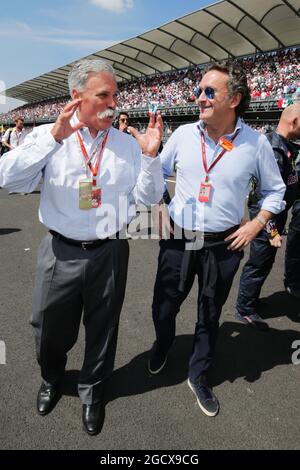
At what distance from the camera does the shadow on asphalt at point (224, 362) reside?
2588mm

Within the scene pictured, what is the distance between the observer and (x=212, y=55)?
3309 centimetres

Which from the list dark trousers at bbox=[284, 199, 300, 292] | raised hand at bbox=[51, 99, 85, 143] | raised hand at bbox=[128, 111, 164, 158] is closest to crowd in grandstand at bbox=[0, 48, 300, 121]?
dark trousers at bbox=[284, 199, 300, 292]

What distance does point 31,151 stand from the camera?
1702 millimetres

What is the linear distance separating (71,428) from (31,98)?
84091 millimetres

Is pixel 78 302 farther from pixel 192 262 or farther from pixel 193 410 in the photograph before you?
pixel 193 410

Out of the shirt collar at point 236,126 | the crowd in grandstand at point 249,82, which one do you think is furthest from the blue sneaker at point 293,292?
the crowd in grandstand at point 249,82

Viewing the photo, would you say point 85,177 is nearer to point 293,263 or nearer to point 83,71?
point 83,71

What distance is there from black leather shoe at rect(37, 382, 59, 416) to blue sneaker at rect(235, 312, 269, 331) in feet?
6.10

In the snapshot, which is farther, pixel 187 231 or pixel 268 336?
pixel 268 336

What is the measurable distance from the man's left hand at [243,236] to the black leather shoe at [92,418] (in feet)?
4.14

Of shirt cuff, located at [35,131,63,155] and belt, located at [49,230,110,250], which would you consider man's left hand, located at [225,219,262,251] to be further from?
shirt cuff, located at [35,131,63,155]

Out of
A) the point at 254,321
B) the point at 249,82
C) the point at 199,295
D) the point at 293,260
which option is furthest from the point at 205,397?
the point at 249,82

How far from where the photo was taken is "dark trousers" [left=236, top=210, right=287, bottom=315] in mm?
3386
